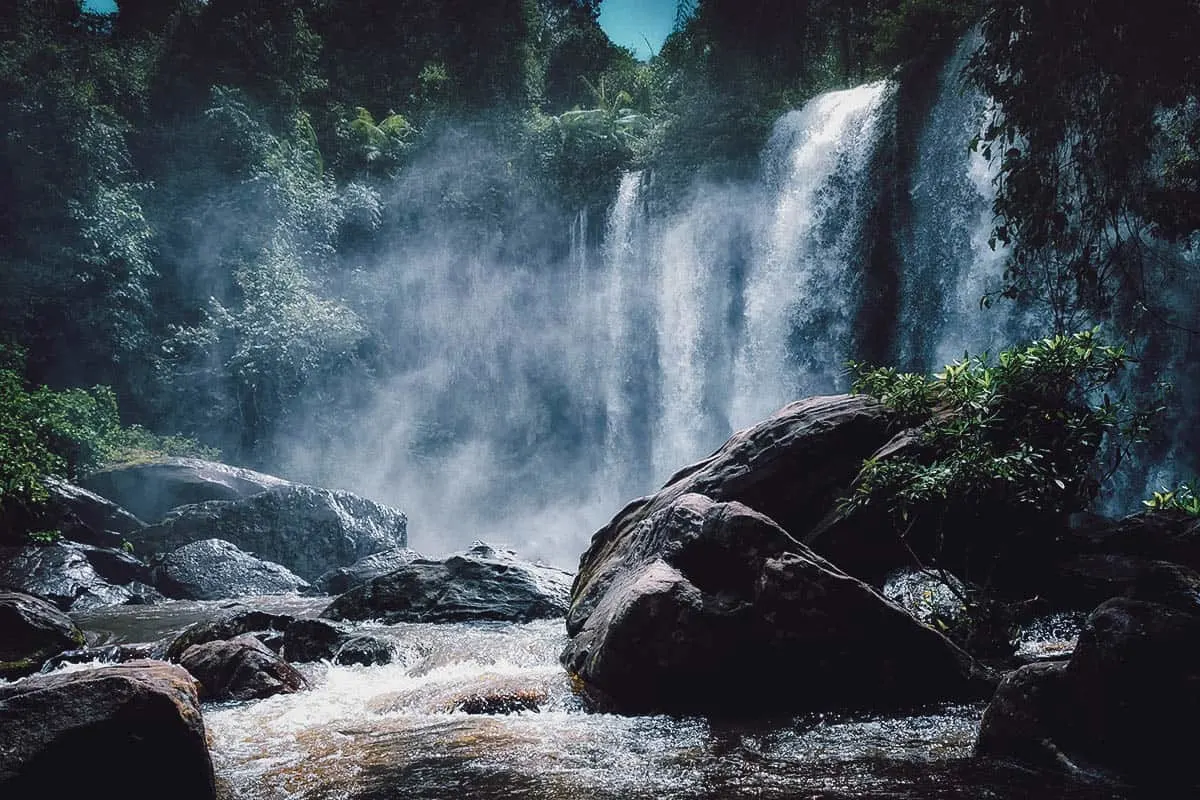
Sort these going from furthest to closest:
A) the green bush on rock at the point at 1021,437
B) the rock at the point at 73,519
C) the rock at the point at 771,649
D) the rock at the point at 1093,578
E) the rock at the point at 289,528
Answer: the rock at the point at 289,528 < the rock at the point at 73,519 < the rock at the point at 1093,578 < the green bush on rock at the point at 1021,437 < the rock at the point at 771,649

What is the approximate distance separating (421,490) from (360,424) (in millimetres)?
2773

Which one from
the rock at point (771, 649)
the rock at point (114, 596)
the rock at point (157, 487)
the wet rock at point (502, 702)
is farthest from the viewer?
the rock at point (157, 487)

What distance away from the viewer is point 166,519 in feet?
53.2

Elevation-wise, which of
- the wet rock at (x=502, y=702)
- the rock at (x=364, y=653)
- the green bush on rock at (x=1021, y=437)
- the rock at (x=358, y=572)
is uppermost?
the rock at (x=358, y=572)

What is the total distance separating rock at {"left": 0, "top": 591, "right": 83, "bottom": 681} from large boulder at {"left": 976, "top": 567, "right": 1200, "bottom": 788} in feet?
27.1

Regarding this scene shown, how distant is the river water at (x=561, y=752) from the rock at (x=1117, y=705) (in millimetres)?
194

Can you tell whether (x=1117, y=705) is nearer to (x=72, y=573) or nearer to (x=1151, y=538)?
(x=1151, y=538)

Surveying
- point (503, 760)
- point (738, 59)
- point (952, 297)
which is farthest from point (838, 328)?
point (503, 760)

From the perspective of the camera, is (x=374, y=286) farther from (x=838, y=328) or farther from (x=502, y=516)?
(x=838, y=328)

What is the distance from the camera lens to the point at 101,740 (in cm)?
340

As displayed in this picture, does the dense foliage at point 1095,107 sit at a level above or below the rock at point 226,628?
above

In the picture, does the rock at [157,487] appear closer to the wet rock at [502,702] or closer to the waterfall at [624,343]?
the waterfall at [624,343]

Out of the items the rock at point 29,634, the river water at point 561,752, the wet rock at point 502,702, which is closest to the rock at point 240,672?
the river water at point 561,752

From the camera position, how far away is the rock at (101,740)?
3264 millimetres
